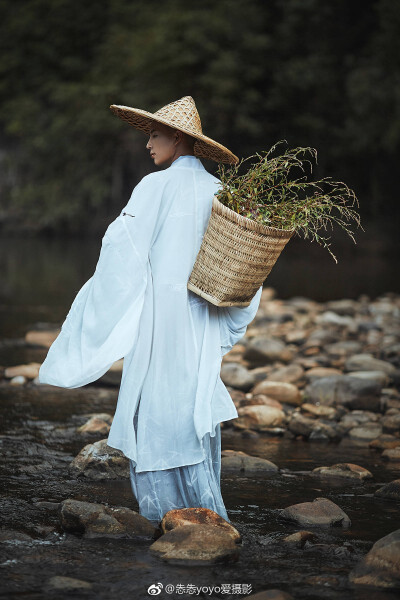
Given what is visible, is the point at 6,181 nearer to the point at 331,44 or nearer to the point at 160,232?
the point at 331,44

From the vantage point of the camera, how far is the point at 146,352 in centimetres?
330

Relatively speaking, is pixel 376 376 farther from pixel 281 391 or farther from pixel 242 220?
pixel 242 220

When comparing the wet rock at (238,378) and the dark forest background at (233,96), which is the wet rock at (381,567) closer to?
the wet rock at (238,378)

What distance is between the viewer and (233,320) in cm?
352

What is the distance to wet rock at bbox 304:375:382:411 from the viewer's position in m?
5.78

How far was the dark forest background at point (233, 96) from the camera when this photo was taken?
2706cm

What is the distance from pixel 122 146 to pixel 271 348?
79.3 feet

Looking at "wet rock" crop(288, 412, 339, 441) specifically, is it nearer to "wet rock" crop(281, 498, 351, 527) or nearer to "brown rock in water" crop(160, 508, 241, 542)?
"wet rock" crop(281, 498, 351, 527)

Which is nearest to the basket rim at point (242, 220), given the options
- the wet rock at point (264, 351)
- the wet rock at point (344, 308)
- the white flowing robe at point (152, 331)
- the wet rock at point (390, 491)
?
the white flowing robe at point (152, 331)

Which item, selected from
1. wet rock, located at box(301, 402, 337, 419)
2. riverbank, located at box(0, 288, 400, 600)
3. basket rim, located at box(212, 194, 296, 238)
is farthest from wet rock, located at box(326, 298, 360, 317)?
Answer: basket rim, located at box(212, 194, 296, 238)

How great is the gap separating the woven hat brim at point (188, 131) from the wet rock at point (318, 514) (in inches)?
58.7

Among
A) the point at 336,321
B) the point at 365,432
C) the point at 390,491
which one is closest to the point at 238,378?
the point at 365,432

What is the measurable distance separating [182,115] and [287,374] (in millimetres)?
3642

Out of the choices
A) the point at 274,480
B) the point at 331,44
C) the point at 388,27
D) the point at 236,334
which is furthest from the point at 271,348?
the point at 331,44
